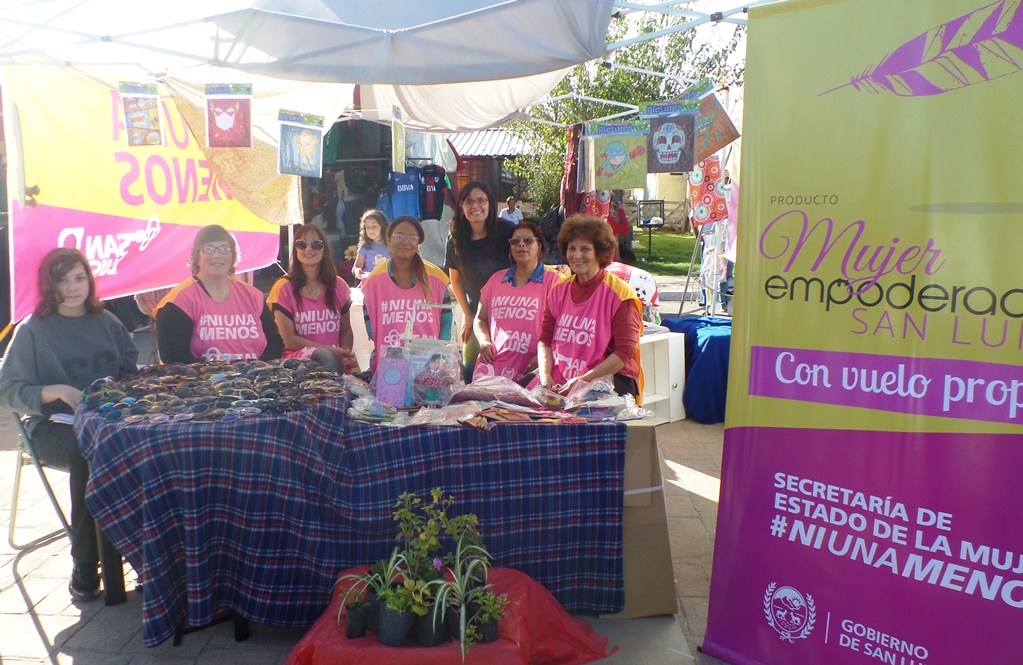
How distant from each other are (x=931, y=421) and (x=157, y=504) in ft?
8.14

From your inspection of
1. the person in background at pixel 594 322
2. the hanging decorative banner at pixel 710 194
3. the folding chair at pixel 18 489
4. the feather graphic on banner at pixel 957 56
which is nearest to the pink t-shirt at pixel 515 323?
the person in background at pixel 594 322

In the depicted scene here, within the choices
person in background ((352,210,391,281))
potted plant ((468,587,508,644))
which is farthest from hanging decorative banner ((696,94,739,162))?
person in background ((352,210,391,281))

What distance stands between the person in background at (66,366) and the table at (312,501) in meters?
0.46

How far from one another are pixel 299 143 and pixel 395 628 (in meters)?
3.09

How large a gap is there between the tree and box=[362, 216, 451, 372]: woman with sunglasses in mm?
8557

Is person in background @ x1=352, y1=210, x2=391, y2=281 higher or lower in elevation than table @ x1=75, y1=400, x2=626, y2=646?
higher

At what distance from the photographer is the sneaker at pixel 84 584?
3.12 metres

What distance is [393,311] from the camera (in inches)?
168

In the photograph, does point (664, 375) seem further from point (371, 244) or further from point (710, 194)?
point (371, 244)

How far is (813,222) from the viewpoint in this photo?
2.40 metres

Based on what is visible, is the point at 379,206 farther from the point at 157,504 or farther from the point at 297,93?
the point at 157,504

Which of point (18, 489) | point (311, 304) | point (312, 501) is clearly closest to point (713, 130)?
point (311, 304)

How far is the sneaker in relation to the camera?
10.2ft

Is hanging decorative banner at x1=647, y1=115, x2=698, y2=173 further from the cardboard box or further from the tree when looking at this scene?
the tree
